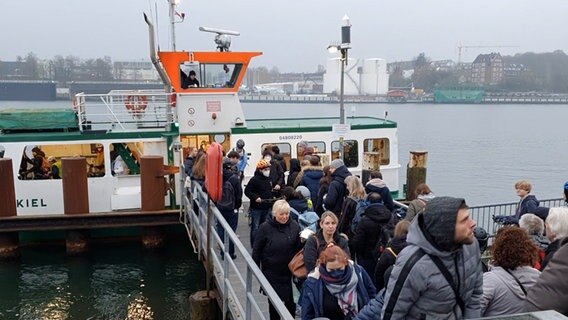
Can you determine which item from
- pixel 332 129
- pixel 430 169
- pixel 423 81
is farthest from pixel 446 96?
pixel 332 129

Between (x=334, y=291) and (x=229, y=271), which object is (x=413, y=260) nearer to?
(x=334, y=291)

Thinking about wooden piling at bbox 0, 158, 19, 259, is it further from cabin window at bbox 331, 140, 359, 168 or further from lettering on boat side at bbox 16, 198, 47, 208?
cabin window at bbox 331, 140, 359, 168

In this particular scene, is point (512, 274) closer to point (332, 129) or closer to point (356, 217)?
point (356, 217)

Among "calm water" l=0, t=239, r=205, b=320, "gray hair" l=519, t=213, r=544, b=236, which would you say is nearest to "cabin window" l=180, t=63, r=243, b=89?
"calm water" l=0, t=239, r=205, b=320

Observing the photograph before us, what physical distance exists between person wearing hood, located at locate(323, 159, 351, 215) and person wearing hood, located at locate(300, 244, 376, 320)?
Result: 2984mm

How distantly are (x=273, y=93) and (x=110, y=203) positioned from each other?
11667cm

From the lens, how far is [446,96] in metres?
127

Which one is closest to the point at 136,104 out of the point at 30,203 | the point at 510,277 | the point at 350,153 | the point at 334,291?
the point at 30,203

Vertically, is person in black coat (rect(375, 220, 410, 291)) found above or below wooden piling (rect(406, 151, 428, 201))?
above

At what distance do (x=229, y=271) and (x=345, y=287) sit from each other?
4.11 metres

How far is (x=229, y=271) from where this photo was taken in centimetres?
797

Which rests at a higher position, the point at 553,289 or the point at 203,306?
the point at 553,289

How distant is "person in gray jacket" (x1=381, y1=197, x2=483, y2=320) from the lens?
297 centimetres

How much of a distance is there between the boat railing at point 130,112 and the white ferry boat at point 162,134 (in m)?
0.03
